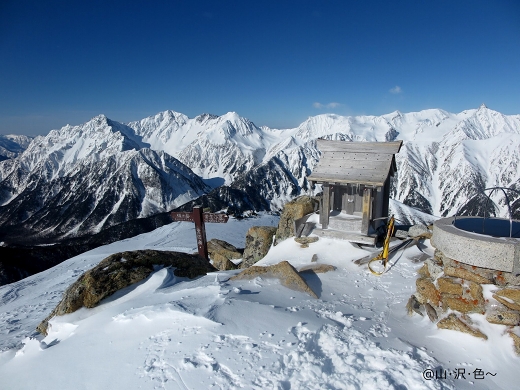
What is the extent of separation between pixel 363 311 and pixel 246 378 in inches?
173

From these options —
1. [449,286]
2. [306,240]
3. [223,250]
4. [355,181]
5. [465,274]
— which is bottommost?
[223,250]

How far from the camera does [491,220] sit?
939cm

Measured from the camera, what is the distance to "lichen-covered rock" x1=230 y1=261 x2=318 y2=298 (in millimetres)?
9586

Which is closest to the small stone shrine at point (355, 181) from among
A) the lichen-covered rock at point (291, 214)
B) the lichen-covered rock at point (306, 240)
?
the lichen-covered rock at point (306, 240)

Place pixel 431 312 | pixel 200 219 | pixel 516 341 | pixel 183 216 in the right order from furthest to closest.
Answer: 1. pixel 183 216
2. pixel 200 219
3. pixel 431 312
4. pixel 516 341

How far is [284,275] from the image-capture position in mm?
10117

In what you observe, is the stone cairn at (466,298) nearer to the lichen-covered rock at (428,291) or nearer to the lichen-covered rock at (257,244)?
the lichen-covered rock at (428,291)

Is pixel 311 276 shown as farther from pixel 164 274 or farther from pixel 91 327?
pixel 91 327

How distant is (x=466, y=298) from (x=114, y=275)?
34.8ft

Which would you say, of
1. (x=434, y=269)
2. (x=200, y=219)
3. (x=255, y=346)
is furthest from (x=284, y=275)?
(x=200, y=219)

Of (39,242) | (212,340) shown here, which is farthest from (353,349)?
(39,242)

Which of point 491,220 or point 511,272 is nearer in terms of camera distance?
point 511,272

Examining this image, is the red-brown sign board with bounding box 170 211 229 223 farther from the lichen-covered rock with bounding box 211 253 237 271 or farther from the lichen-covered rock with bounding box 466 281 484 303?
the lichen-covered rock with bounding box 466 281 484 303

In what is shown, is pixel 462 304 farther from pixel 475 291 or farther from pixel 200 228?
pixel 200 228
